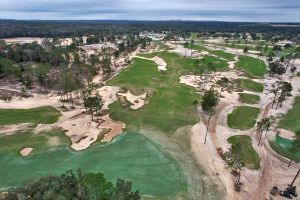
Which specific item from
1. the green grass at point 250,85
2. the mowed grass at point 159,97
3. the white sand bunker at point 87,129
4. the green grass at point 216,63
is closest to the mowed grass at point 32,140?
the white sand bunker at point 87,129

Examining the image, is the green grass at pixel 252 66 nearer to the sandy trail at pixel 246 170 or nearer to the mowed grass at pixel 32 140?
the sandy trail at pixel 246 170

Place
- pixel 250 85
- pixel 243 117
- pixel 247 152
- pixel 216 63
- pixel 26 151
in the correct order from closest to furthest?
pixel 26 151 → pixel 247 152 → pixel 243 117 → pixel 250 85 → pixel 216 63

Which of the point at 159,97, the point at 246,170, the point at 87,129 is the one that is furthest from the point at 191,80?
the point at 246,170

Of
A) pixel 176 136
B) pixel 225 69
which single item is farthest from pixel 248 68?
pixel 176 136

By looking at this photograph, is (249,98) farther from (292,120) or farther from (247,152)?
(247,152)

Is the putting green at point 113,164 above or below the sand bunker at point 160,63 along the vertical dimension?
above

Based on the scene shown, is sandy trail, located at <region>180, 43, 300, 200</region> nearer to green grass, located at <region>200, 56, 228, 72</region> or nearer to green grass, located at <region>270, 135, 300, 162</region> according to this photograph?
green grass, located at <region>270, 135, 300, 162</region>
